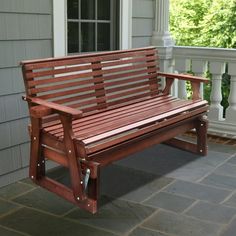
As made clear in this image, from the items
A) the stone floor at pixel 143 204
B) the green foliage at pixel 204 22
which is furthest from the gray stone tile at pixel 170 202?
the green foliage at pixel 204 22

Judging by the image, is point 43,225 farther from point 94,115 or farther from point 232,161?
point 232,161

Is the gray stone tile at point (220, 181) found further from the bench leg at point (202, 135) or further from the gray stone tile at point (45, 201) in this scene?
the gray stone tile at point (45, 201)

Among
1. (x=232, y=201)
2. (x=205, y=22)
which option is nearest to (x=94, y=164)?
(x=232, y=201)

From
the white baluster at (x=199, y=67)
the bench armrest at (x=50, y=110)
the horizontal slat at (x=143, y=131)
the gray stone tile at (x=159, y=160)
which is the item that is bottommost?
the gray stone tile at (x=159, y=160)

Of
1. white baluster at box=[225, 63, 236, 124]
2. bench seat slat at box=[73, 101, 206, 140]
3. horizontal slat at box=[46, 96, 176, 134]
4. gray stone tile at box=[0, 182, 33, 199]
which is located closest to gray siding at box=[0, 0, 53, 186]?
gray stone tile at box=[0, 182, 33, 199]

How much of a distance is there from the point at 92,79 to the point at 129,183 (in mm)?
851

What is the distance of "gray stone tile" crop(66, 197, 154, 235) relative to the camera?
2855 millimetres

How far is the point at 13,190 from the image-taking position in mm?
3414

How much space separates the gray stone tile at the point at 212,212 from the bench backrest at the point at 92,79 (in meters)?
1.09

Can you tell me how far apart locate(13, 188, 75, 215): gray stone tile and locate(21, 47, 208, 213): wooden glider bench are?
0.12 metres

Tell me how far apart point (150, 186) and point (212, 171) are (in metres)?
0.64

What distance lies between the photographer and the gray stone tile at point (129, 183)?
10.9ft

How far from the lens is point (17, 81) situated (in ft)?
11.5

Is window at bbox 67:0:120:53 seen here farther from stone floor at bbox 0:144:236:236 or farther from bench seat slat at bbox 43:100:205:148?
stone floor at bbox 0:144:236:236
